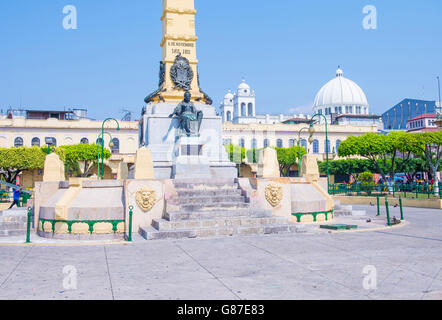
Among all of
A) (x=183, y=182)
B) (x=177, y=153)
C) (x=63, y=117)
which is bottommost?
(x=183, y=182)

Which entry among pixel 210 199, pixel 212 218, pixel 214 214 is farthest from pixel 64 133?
pixel 212 218

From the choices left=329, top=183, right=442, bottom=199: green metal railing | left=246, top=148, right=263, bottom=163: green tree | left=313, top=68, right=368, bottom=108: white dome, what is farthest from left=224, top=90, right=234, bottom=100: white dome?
left=329, top=183, right=442, bottom=199: green metal railing

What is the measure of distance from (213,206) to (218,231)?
196cm

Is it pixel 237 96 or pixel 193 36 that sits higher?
pixel 237 96


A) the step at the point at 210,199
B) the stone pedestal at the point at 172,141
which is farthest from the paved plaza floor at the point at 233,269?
the stone pedestal at the point at 172,141

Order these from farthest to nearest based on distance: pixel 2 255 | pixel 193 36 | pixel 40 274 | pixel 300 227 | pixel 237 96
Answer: pixel 237 96 → pixel 193 36 → pixel 300 227 → pixel 2 255 → pixel 40 274

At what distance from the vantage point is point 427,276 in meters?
8.30

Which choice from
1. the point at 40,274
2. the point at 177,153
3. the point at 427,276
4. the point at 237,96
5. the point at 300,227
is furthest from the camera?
the point at 237,96

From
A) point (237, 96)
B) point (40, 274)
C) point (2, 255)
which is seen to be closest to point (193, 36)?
point (2, 255)

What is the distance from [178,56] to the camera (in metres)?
24.6
